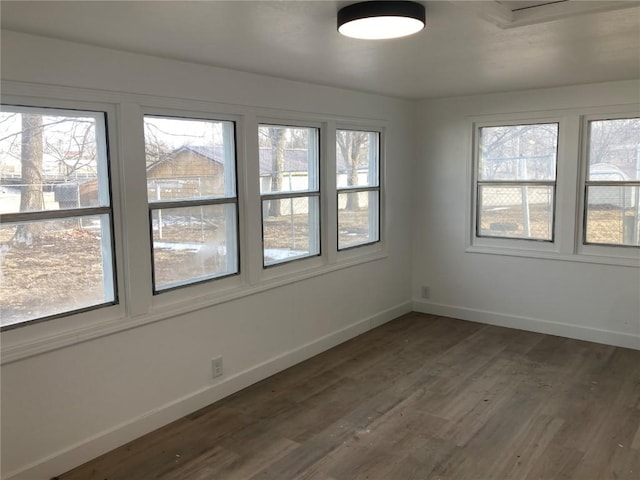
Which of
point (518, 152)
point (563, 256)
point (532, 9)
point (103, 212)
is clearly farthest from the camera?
point (518, 152)

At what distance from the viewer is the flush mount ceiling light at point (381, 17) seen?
2186mm

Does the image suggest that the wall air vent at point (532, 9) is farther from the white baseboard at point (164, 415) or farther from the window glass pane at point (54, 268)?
the white baseboard at point (164, 415)

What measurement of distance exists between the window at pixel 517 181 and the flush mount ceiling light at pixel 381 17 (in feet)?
10.2

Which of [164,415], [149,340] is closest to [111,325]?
[149,340]

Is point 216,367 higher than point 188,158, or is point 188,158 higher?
point 188,158

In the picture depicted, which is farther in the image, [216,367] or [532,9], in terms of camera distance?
[216,367]

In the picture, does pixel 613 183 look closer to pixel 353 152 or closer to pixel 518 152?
pixel 518 152

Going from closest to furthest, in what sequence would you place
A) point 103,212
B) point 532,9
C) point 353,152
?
1. point 532,9
2. point 103,212
3. point 353,152

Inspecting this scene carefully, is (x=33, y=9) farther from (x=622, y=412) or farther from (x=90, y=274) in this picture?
(x=622, y=412)

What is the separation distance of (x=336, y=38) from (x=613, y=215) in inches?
130

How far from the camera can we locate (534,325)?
5168 millimetres

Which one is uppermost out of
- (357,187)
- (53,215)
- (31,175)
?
(31,175)

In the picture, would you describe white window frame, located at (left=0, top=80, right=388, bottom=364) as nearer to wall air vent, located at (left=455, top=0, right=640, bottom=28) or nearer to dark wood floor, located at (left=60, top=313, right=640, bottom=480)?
dark wood floor, located at (left=60, top=313, right=640, bottom=480)

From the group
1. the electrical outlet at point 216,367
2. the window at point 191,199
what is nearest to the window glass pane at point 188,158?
the window at point 191,199
